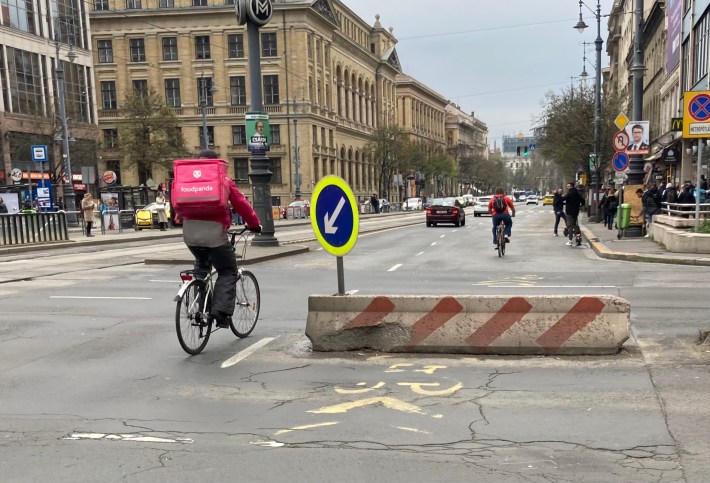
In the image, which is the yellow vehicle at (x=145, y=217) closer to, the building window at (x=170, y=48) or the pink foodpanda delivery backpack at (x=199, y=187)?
the pink foodpanda delivery backpack at (x=199, y=187)

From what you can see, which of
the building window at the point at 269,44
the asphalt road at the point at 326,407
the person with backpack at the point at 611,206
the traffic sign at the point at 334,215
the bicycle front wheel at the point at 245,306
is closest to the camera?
the asphalt road at the point at 326,407

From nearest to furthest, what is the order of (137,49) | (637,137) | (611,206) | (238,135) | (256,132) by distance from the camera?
(256,132) < (637,137) < (611,206) < (238,135) < (137,49)

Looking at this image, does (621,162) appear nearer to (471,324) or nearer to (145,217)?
(471,324)

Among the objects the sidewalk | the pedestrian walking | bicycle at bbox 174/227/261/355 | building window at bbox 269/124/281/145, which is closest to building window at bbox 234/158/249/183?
building window at bbox 269/124/281/145

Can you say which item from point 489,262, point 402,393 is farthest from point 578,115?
point 402,393

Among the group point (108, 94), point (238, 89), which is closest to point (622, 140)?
point (238, 89)

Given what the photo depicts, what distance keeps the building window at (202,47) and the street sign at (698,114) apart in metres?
62.9

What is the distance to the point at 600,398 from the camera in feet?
15.7

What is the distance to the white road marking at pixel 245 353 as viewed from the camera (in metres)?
6.07

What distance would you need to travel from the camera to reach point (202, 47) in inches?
2734

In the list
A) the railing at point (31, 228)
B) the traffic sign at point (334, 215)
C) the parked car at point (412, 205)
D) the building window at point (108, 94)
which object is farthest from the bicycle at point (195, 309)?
the building window at point (108, 94)

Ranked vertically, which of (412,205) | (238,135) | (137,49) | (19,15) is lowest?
(412,205)

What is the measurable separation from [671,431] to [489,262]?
10.9 metres

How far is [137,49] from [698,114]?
6810 centimetres
